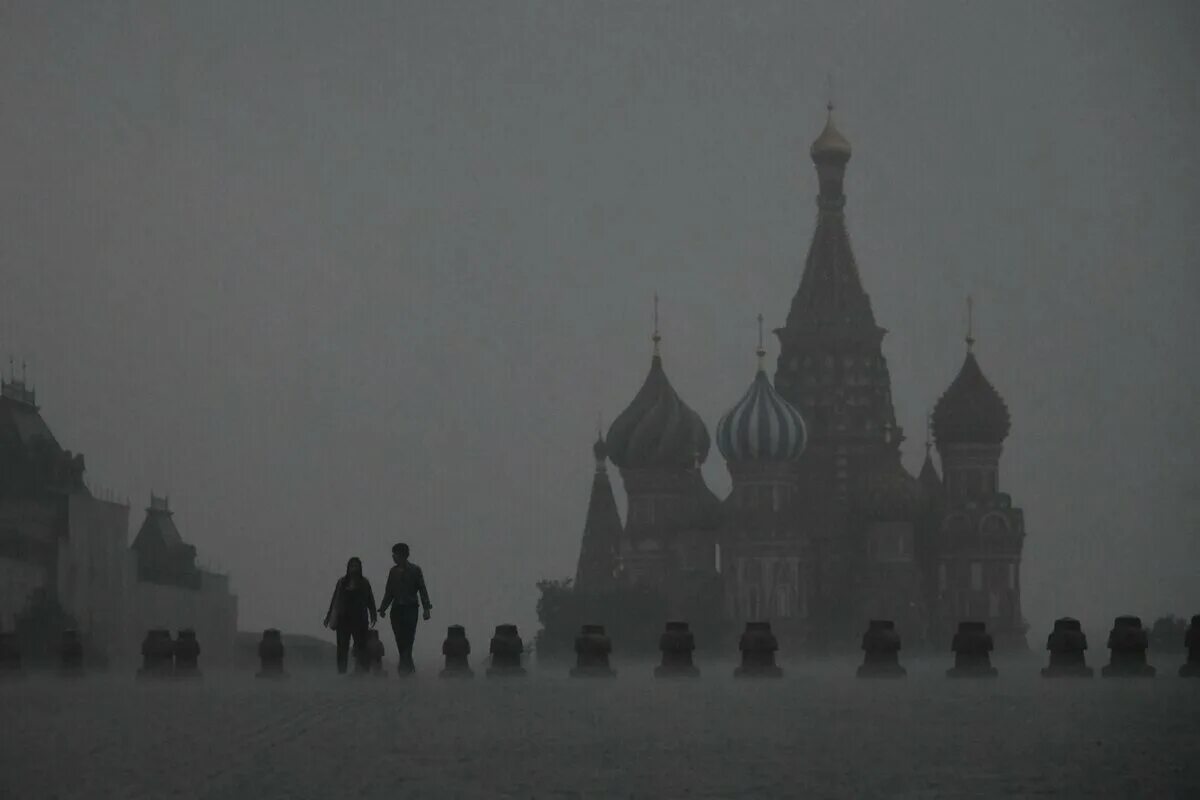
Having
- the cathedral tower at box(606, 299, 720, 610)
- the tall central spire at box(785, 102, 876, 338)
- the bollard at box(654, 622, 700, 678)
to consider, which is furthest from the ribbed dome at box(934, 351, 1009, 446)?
the bollard at box(654, 622, 700, 678)

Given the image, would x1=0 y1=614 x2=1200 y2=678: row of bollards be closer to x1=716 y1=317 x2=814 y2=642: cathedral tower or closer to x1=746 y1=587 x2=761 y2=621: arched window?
x1=716 y1=317 x2=814 y2=642: cathedral tower

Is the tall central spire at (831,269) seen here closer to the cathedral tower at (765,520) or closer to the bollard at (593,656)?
the cathedral tower at (765,520)

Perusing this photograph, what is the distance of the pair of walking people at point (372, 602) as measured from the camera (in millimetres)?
26781

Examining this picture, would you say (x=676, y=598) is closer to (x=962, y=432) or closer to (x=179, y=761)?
(x=962, y=432)

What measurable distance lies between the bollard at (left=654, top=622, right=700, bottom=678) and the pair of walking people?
4.76 m

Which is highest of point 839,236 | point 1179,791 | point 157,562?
point 839,236

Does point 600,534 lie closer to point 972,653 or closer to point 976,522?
point 976,522

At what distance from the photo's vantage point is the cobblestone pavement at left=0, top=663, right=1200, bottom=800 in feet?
48.4

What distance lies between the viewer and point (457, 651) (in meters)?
32.3

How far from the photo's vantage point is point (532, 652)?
103 meters

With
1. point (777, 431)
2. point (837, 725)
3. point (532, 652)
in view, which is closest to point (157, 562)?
point (532, 652)

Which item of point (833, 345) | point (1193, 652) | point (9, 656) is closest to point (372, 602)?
point (9, 656)

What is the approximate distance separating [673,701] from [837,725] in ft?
15.5

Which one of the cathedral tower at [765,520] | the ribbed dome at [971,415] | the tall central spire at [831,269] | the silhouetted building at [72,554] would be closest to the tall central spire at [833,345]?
the tall central spire at [831,269]
